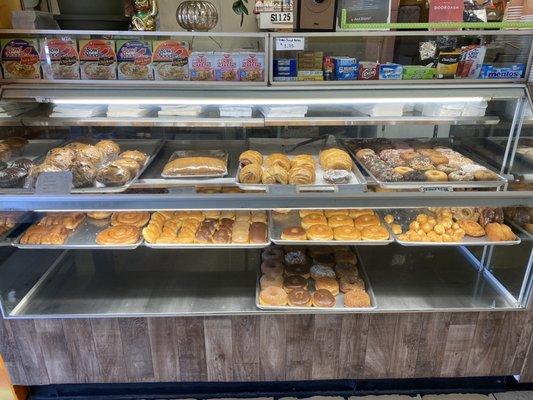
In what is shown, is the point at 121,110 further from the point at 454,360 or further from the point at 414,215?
the point at 454,360

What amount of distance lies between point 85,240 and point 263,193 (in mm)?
1135

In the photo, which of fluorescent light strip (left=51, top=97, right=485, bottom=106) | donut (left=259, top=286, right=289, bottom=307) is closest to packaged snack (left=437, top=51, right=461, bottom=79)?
fluorescent light strip (left=51, top=97, right=485, bottom=106)

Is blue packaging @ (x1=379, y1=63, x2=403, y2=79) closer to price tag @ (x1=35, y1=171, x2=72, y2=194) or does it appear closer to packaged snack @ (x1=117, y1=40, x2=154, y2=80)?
packaged snack @ (x1=117, y1=40, x2=154, y2=80)

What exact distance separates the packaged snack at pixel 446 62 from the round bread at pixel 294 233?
1186 mm

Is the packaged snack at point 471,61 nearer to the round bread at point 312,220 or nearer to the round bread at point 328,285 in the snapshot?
the round bread at point 312,220

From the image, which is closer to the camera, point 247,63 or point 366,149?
point 247,63

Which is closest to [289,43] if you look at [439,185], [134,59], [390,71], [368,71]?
[368,71]

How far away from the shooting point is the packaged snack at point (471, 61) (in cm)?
229

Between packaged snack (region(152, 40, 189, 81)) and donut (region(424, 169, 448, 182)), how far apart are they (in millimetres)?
1494

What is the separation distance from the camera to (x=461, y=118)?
2.46 m

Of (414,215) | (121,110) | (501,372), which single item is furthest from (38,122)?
(501,372)

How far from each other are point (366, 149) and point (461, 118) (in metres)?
0.59

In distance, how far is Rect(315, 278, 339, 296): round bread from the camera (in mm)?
2602

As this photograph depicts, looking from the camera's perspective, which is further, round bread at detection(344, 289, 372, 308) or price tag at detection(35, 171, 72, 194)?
round bread at detection(344, 289, 372, 308)
